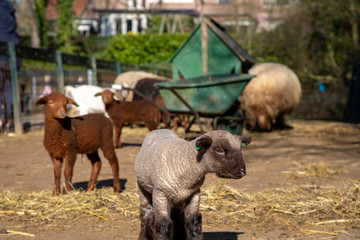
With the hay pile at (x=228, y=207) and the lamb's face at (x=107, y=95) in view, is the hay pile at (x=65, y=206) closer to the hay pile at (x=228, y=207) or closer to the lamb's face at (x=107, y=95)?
the hay pile at (x=228, y=207)

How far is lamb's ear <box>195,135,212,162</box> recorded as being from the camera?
288 centimetres

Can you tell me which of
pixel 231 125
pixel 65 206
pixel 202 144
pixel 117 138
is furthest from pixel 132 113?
pixel 202 144

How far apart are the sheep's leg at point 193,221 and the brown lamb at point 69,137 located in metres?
2.22

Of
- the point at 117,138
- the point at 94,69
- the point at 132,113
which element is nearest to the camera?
the point at 117,138

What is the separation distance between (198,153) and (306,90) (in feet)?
55.4

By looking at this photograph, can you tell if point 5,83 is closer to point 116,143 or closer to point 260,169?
point 116,143

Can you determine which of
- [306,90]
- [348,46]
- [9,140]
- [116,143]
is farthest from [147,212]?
[348,46]

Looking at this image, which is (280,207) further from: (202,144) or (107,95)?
(107,95)

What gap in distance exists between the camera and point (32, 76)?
12.3 metres

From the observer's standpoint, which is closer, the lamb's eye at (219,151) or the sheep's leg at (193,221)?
the lamb's eye at (219,151)

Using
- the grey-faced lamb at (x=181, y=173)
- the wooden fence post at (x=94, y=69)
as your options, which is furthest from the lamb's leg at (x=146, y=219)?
the wooden fence post at (x=94, y=69)

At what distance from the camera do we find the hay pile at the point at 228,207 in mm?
4336

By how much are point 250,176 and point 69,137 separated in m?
2.79

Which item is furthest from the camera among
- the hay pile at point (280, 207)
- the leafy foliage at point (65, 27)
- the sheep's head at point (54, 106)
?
the leafy foliage at point (65, 27)
